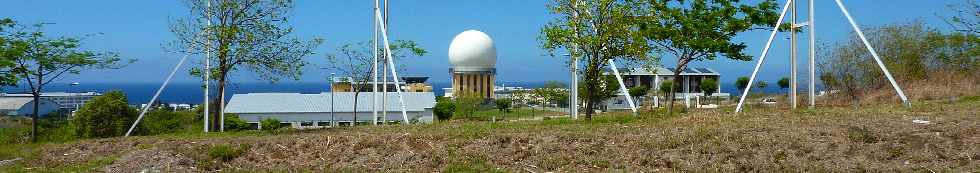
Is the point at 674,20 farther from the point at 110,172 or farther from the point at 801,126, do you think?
the point at 110,172

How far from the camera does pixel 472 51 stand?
2044 inches

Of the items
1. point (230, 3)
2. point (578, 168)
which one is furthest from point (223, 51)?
point (578, 168)

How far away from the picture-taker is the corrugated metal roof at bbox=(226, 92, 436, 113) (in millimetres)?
41969

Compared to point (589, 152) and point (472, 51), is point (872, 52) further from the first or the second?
point (472, 51)

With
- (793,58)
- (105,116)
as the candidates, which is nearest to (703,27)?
(793,58)

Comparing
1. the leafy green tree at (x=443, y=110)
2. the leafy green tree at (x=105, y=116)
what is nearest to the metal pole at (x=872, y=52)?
the leafy green tree at (x=105, y=116)

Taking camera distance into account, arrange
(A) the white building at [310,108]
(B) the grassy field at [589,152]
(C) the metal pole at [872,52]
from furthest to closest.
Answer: (A) the white building at [310,108], (C) the metal pole at [872,52], (B) the grassy field at [589,152]

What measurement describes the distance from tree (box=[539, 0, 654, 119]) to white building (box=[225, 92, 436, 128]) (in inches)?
926

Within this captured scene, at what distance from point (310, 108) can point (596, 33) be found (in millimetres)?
29910

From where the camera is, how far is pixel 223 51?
14.7 metres

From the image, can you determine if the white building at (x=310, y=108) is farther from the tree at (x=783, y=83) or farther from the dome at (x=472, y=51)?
the tree at (x=783, y=83)

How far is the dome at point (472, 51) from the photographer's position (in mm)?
51812

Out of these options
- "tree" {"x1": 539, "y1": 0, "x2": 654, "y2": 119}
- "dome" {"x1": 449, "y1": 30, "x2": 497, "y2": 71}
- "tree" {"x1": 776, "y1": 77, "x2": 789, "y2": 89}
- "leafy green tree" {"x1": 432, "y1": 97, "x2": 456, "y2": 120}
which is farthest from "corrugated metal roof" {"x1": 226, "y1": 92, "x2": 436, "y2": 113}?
"tree" {"x1": 539, "y1": 0, "x2": 654, "y2": 119}

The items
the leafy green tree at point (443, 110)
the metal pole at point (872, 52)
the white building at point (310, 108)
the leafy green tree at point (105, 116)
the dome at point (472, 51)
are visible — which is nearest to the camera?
the metal pole at point (872, 52)
